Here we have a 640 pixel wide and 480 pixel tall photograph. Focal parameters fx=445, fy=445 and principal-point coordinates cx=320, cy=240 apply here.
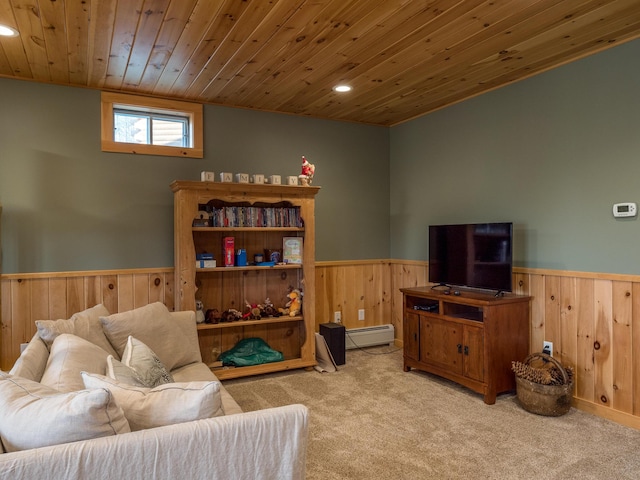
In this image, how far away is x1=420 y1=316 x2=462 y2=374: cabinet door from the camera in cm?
365

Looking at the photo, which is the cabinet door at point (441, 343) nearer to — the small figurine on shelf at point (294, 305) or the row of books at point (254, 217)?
the small figurine on shelf at point (294, 305)

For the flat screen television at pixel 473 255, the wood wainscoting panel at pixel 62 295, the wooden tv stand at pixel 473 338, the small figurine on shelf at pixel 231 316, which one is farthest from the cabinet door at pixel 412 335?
the wood wainscoting panel at pixel 62 295

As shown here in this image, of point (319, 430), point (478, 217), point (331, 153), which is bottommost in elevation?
point (319, 430)

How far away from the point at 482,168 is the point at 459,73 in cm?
95

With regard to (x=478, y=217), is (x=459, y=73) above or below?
above

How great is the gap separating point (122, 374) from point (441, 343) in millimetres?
2750

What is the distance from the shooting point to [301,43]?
298cm

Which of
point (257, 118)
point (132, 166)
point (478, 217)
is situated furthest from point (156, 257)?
point (478, 217)

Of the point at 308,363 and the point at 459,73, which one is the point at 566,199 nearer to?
the point at 459,73

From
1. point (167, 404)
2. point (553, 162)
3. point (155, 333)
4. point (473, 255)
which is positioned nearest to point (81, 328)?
point (155, 333)

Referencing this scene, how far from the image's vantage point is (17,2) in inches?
96.0

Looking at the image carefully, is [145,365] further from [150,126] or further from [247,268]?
[150,126]

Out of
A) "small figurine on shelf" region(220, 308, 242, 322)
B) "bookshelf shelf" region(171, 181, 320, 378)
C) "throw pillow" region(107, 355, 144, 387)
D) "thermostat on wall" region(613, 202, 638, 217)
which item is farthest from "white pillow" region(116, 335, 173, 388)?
"thermostat on wall" region(613, 202, 638, 217)

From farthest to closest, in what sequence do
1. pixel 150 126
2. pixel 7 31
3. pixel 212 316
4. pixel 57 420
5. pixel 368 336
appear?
pixel 368 336 < pixel 150 126 < pixel 212 316 < pixel 7 31 < pixel 57 420
